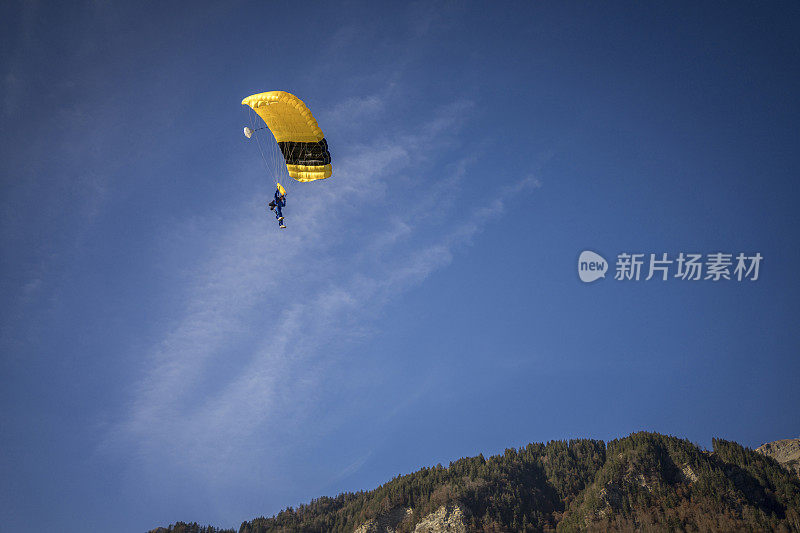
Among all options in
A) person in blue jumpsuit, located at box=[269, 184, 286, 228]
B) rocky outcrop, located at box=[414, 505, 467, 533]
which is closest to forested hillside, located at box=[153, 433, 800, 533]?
rocky outcrop, located at box=[414, 505, 467, 533]

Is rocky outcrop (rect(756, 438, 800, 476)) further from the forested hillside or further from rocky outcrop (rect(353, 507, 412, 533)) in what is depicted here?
rocky outcrop (rect(353, 507, 412, 533))

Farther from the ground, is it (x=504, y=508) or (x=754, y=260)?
(x=754, y=260)

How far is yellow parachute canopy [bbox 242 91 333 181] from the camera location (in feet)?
90.4

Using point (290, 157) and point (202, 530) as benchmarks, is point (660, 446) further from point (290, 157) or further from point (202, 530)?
point (202, 530)

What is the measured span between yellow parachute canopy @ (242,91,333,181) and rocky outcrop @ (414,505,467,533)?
96.3 feet

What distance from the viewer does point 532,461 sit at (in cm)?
4322

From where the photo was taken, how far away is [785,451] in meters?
42.4

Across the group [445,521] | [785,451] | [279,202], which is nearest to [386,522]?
[445,521]

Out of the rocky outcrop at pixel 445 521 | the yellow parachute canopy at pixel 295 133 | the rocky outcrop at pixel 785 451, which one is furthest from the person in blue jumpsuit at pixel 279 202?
the rocky outcrop at pixel 785 451

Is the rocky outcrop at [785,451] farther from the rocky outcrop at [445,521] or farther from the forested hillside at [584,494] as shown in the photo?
the rocky outcrop at [445,521]

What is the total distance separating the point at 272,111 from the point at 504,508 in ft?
120

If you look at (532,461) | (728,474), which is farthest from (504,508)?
(728,474)

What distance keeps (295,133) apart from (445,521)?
108 feet

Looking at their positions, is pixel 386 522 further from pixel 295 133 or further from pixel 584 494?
pixel 295 133
